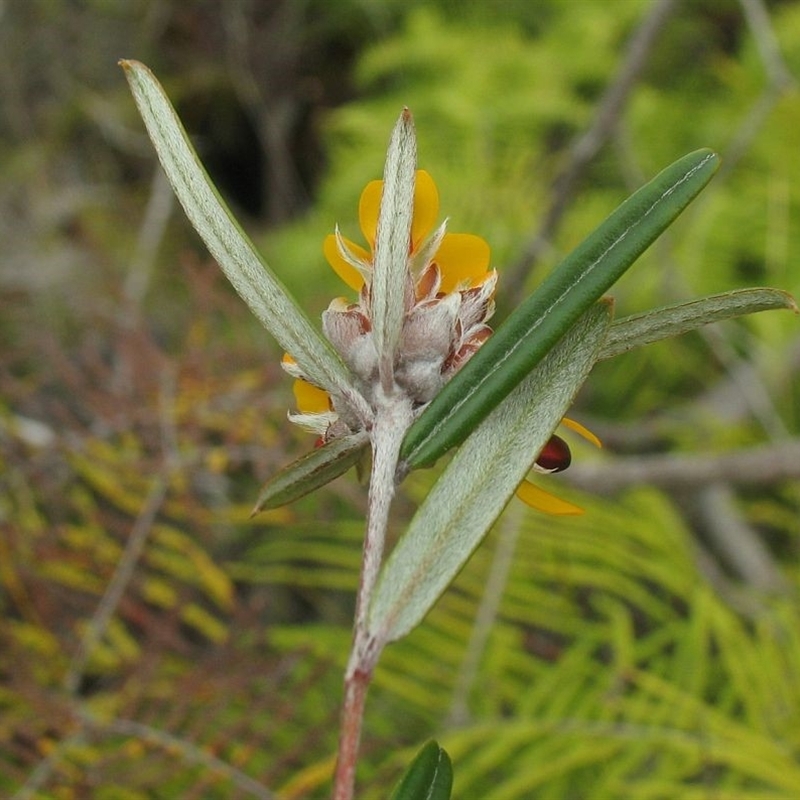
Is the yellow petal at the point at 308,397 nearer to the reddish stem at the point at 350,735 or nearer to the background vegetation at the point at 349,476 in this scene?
the reddish stem at the point at 350,735

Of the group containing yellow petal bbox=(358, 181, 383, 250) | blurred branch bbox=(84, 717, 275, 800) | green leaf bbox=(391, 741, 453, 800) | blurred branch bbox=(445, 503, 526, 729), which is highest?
blurred branch bbox=(445, 503, 526, 729)

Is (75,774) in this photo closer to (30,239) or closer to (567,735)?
(567,735)

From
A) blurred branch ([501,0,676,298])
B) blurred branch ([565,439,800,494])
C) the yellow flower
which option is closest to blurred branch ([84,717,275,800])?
the yellow flower

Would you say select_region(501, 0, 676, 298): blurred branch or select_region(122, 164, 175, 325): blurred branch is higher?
select_region(501, 0, 676, 298): blurred branch

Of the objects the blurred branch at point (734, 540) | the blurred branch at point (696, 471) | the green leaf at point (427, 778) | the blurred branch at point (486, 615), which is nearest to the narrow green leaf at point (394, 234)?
the green leaf at point (427, 778)

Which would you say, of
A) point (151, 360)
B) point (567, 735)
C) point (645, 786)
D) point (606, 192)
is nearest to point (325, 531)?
point (151, 360)

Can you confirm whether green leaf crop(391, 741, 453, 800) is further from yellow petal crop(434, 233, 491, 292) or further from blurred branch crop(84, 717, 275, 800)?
blurred branch crop(84, 717, 275, 800)

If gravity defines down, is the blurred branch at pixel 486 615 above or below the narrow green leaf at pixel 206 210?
above
